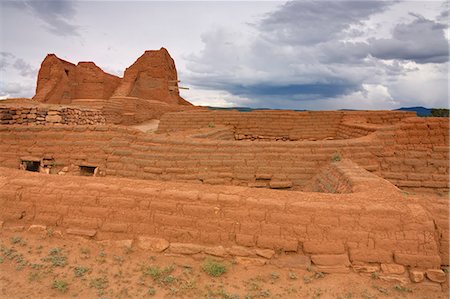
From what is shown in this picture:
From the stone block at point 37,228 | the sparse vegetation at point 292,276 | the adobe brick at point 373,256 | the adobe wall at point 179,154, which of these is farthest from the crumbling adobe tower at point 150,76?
the adobe brick at point 373,256

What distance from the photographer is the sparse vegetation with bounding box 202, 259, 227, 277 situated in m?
4.09

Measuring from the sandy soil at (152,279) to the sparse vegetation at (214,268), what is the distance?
0.02 meters

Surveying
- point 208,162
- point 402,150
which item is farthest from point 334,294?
point 402,150

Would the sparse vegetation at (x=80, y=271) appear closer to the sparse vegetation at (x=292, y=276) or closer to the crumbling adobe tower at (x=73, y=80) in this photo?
the sparse vegetation at (x=292, y=276)

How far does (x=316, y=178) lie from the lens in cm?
828

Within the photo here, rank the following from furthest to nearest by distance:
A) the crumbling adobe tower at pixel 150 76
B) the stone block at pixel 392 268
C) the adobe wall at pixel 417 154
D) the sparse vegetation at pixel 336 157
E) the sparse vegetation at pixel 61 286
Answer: the crumbling adobe tower at pixel 150 76
the adobe wall at pixel 417 154
the sparse vegetation at pixel 336 157
the stone block at pixel 392 268
the sparse vegetation at pixel 61 286

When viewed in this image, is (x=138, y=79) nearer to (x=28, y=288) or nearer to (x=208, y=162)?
(x=208, y=162)

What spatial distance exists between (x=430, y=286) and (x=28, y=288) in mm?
5004

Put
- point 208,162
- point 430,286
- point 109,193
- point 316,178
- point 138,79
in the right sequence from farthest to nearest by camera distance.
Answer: point 138,79 < point 208,162 < point 316,178 < point 109,193 < point 430,286

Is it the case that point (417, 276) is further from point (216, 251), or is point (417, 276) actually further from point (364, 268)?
point (216, 251)

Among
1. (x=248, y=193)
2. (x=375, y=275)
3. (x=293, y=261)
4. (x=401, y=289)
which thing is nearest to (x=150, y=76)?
(x=248, y=193)

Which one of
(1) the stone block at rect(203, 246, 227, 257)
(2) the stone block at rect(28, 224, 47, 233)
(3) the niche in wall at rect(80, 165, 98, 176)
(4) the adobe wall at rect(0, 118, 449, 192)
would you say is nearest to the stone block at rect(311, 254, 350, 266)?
(1) the stone block at rect(203, 246, 227, 257)

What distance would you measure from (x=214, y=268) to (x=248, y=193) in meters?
1.28

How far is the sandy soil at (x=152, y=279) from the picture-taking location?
3727 mm
